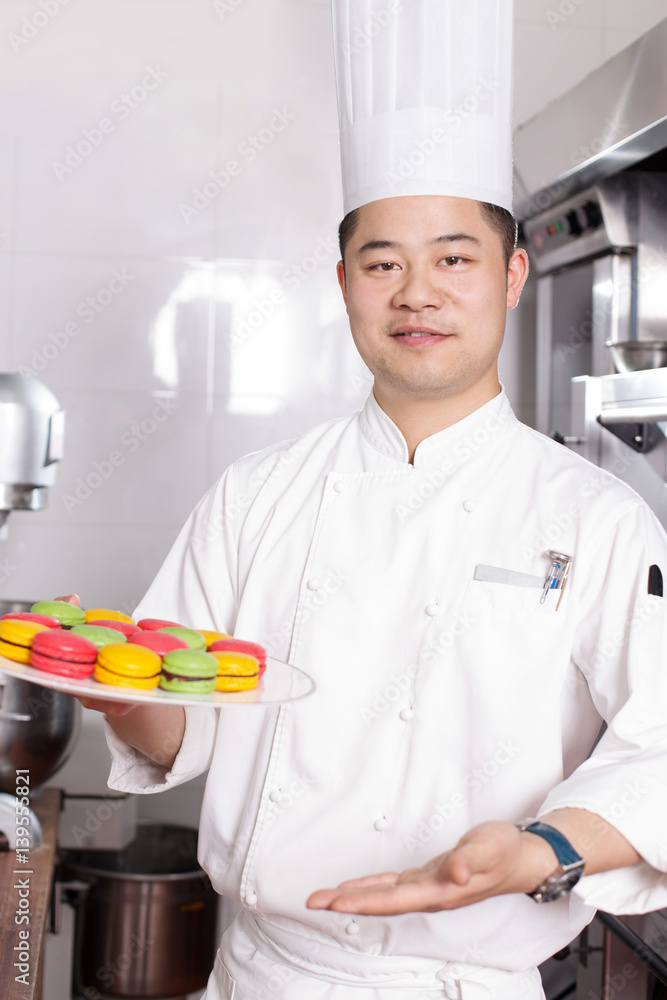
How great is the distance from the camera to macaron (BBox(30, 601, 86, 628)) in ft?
3.85

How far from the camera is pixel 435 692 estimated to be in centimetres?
116

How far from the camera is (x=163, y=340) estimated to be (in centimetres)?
278

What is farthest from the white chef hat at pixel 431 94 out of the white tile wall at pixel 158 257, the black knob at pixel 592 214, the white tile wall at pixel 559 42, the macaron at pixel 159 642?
the white tile wall at pixel 559 42

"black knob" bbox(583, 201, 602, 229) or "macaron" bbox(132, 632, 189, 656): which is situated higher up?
"black knob" bbox(583, 201, 602, 229)

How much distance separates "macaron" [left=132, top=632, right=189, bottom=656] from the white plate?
0.22ft

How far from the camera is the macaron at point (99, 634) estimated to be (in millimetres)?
1090

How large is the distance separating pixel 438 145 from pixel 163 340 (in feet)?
5.28

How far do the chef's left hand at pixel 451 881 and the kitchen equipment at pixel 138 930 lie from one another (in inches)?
67.5

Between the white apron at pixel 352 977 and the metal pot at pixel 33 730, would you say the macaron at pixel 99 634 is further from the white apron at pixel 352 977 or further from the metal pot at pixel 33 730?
the metal pot at pixel 33 730

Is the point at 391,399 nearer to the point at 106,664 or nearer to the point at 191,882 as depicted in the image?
the point at 106,664

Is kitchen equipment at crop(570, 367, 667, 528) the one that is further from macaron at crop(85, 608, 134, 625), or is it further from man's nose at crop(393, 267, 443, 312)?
macaron at crop(85, 608, 134, 625)

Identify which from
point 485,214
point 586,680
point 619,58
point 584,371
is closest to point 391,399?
point 485,214

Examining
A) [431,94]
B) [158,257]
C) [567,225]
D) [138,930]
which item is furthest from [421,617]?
[158,257]

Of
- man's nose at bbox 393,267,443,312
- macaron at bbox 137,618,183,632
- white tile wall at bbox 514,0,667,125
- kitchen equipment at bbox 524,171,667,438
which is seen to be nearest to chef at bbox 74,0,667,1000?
man's nose at bbox 393,267,443,312
